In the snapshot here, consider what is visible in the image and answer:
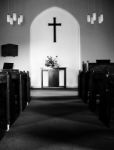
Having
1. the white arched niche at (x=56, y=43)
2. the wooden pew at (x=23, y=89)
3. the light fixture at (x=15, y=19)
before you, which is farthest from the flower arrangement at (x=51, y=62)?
the wooden pew at (x=23, y=89)

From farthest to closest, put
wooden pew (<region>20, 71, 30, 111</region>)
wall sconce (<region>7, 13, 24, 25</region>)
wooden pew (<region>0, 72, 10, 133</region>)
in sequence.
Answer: wall sconce (<region>7, 13, 24, 25</region>) < wooden pew (<region>20, 71, 30, 111</region>) < wooden pew (<region>0, 72, 10, 133</region>)

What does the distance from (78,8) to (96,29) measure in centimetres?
113

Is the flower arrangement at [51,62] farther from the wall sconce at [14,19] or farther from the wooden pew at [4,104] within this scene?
the wooden pew at [4,104]

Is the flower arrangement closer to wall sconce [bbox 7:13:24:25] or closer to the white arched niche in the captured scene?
the white arched niche

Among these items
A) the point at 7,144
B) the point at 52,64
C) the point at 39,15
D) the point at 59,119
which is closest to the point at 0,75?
the point at 7,144

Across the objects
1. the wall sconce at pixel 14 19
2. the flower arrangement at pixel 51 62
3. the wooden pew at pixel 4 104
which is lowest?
the wooden pew at pixel 4 104

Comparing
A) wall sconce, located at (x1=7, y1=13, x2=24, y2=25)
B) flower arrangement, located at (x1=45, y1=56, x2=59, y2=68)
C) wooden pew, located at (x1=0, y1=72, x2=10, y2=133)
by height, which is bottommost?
wooden pew, located at (x1=0, y1=72, x2=10, y2=133)

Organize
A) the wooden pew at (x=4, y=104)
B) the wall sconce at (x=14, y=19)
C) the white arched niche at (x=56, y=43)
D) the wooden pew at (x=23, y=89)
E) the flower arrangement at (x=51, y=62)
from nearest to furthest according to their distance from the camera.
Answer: the wooden pew at (x=4, y=104)
the wooden pew at (x=23, y=89)
the wall sconce at (x=14, y=19)
the flower arrangement at (x=51, y=62)
the white arched niche at (x=56, y=43)

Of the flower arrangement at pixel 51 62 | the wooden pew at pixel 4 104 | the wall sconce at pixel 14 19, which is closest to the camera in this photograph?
the wooden pew at pixel 4 104

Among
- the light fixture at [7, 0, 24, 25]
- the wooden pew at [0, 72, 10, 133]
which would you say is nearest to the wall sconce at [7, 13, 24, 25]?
the light fixture at [7, 0, 24, 25]

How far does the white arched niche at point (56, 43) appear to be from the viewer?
1209 cm

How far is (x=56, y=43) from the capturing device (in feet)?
39.8

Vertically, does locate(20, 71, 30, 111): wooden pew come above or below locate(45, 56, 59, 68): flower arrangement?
below

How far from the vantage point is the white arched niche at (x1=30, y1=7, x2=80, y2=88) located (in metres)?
12.1
